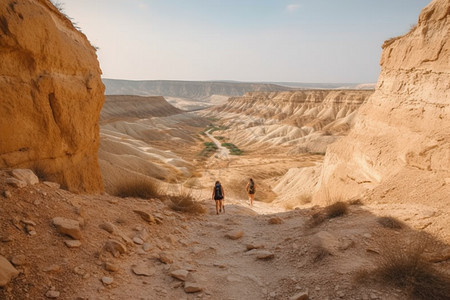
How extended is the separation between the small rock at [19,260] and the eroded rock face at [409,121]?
23.7ft

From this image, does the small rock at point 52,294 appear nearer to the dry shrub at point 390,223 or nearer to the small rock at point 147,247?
the small rock at point 147,247

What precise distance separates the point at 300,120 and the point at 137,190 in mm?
56040

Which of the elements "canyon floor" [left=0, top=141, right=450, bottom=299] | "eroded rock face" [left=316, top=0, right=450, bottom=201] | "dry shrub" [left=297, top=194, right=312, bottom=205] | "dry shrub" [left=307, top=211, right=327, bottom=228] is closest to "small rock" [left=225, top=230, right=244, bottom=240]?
"canyon floor" [left=0, top=141, right=450, bottom=299]

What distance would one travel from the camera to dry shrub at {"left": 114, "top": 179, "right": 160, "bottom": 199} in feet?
23.5

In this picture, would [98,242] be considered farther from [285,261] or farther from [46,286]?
[285,261]

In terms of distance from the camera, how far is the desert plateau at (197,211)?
317 centimetres

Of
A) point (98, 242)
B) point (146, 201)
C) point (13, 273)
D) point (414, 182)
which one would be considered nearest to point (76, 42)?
point (146, 201)

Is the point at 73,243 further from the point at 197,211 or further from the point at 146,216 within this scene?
the point at 197,211

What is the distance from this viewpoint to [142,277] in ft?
11.8

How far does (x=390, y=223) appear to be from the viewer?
4812 mm

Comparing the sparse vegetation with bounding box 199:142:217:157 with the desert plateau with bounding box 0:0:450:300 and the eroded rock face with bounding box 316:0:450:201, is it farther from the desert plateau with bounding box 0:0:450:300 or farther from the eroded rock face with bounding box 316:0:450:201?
the eroded rock face with bounding box 316:0:450:201

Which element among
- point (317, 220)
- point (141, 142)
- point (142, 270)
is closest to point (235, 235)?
point (317, 220)

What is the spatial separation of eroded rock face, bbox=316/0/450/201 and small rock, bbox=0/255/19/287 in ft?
23.9

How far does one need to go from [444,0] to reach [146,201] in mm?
10058
